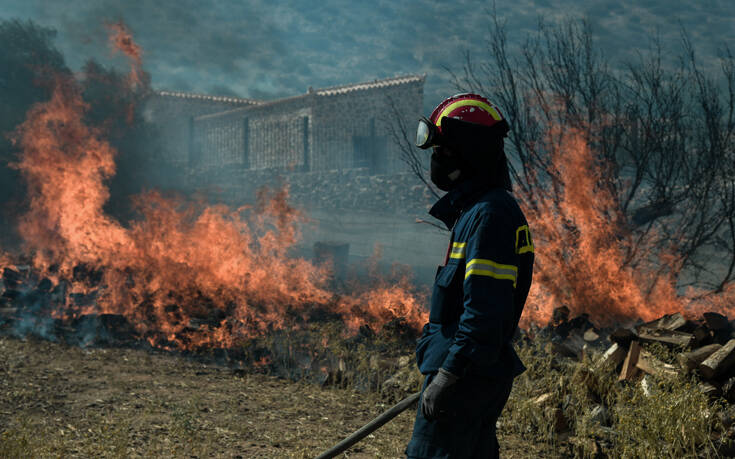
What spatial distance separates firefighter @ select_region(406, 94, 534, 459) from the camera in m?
2.28

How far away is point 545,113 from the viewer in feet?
29.7

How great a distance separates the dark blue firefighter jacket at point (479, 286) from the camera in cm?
226

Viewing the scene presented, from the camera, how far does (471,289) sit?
7.51ft

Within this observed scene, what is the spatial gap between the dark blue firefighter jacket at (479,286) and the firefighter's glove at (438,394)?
0.14ft

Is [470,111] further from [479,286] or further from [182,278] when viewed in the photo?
[182,278]

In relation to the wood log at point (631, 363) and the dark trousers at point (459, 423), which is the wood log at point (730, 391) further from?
the dark trousers at point (459, 423)

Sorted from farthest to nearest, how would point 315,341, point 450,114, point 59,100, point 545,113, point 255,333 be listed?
point 59,100
point 545,113
point 255,333
point 315,341
point 450,114

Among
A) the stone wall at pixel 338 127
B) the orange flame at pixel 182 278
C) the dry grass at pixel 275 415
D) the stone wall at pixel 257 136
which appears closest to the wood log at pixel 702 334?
the dry grass at pixel 275 415

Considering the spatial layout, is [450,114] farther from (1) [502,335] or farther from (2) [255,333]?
(2) [255,333]

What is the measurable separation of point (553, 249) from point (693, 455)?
16.6 feet

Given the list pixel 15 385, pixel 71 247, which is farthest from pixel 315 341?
pixel 71 247

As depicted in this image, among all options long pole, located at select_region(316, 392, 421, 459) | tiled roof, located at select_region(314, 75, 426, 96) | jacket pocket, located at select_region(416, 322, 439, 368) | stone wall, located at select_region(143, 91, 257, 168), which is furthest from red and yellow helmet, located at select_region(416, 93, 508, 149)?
stone wall, located at select_region(143, 91, 257, 168)

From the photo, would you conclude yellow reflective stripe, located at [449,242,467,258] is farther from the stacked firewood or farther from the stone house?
the stone house

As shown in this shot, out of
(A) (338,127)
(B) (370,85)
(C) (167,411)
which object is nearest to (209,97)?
(A) (338,127)
